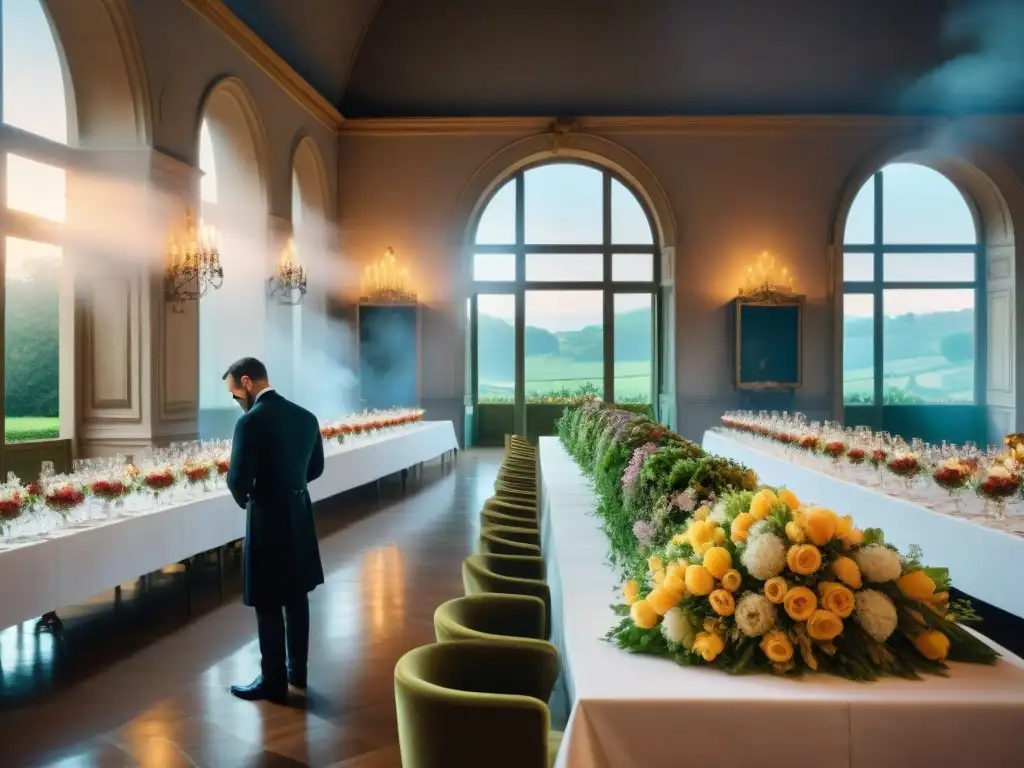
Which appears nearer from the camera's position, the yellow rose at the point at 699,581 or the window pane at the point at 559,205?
the yellow rose at the point at 699,581

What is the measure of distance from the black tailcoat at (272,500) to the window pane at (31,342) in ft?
13.6

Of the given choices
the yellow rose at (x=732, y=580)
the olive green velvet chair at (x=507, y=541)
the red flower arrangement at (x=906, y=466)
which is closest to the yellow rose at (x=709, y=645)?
the yellow rose at (x=732, y=580)

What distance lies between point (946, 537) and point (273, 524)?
328cm

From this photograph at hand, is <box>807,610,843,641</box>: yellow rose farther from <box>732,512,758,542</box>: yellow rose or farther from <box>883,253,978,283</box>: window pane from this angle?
<box>883,253,978,283</box>: window pane

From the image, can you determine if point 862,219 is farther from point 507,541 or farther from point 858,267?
point 507,541

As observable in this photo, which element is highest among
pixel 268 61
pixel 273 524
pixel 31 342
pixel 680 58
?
pixel 680 58

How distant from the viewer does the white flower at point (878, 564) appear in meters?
1.97

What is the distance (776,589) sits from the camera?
1969 mm

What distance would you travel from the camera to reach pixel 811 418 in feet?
46.8

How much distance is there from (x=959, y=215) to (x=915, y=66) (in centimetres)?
242

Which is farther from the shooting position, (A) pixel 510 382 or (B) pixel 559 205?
(A) pixel 510 382

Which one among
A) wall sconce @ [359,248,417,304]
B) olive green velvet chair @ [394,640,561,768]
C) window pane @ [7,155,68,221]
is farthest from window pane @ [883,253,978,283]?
olive green velvet chair @ [394,640,561,768]

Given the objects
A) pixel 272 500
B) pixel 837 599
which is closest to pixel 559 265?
pixel 272 500

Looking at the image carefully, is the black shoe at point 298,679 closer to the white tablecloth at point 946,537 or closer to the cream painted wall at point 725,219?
the white tablecloth at point 946,537
